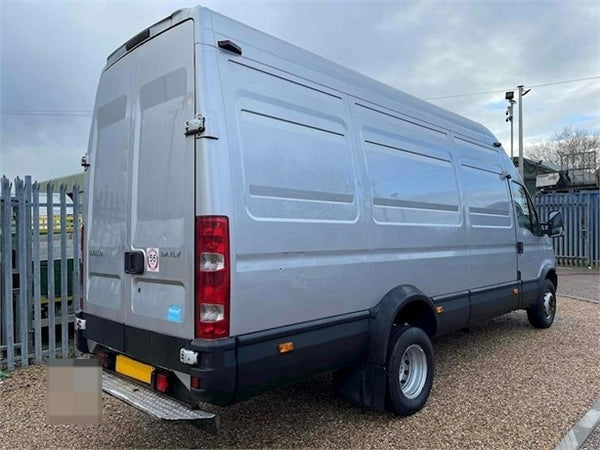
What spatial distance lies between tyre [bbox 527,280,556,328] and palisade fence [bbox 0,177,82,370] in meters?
5.92

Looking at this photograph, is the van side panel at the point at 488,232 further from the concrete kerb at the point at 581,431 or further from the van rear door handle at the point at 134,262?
the van rear door handle at the point at 134,262

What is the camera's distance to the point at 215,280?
99.8 inches

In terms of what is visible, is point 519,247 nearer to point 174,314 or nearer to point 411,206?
point 411,206

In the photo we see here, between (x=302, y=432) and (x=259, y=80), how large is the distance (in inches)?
101

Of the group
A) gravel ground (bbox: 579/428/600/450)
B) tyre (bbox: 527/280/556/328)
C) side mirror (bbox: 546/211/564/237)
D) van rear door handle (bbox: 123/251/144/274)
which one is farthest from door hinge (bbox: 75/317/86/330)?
side mirror (bbox: 546/211/564/237)

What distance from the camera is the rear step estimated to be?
2557 millimetres

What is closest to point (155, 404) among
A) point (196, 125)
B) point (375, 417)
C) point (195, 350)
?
point (195, 350)

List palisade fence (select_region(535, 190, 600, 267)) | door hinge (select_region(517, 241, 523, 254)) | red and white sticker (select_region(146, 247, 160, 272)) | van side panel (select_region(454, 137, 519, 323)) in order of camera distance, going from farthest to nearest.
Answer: palisade fence (select_region(535, 190, 600, 267)) < door hinge (select_region(517, 241, 523, 254)) < van side panel (select_region(454, 137, 519, 323)) < red and white sticker (select_region(146, 247, 160, 272))

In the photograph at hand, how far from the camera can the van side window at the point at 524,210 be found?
5.93 metres

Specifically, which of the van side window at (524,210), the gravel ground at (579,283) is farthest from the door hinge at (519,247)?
the gravel ground at (579,283)

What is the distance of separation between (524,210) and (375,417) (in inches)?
152

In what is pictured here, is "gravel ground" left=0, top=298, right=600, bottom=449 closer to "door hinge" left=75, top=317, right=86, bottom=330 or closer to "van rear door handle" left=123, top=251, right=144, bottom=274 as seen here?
"door hinge" left=75, top=317, right=86, bottom=330

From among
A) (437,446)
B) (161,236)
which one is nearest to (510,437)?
(437,446)

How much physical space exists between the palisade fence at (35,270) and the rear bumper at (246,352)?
177cm
